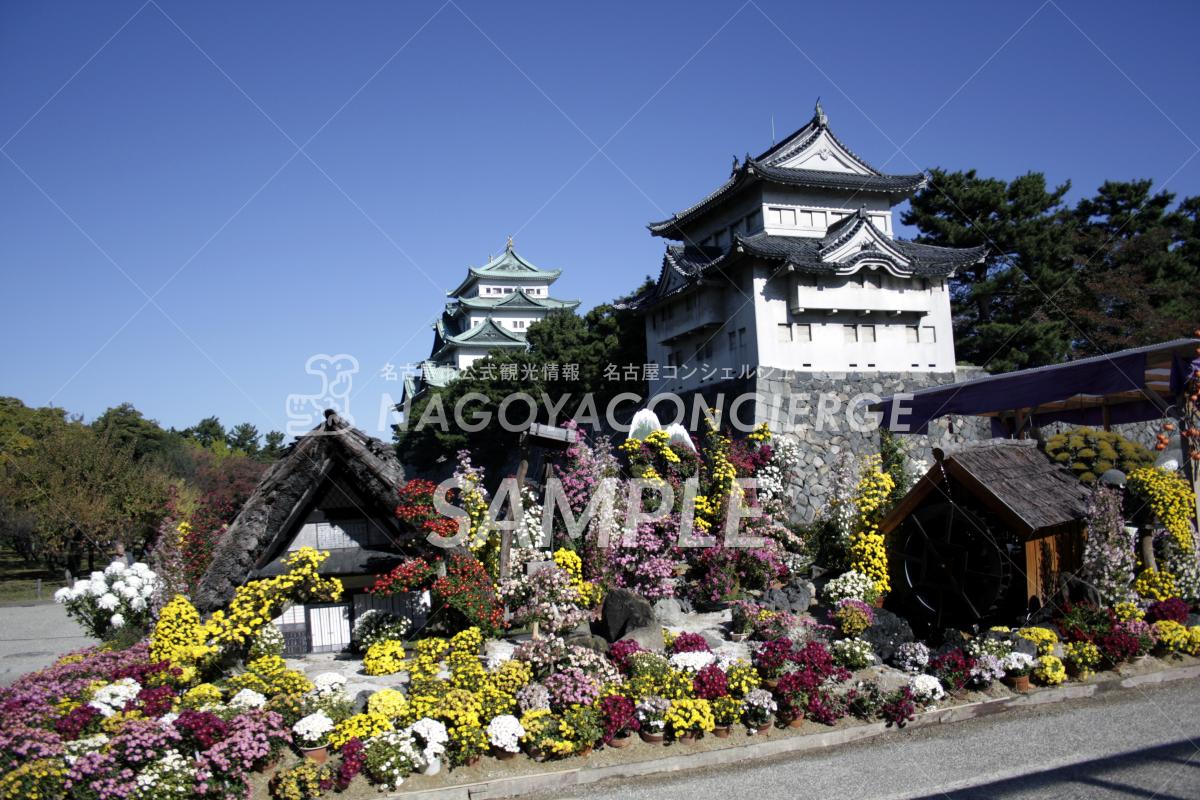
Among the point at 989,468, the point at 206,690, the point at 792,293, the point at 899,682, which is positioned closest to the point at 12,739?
the point at 206,690

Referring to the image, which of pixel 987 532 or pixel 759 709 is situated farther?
pixel 987 532

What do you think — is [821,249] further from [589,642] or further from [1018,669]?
[589,642]

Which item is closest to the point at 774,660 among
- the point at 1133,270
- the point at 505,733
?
the point at 505,733

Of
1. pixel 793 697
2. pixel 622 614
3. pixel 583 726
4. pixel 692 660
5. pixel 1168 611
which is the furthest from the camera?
pixel 622 614

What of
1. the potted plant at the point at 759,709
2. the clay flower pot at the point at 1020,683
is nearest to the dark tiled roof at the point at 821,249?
the clay flower pot at the point at 1020,683

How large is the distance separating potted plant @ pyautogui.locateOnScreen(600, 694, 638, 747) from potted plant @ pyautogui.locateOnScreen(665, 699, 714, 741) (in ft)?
1.29

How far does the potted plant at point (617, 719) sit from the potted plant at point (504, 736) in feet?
2.86

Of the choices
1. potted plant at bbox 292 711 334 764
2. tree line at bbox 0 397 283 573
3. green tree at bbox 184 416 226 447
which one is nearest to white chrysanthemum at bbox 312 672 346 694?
potted plant at bbox 292 711 334 764

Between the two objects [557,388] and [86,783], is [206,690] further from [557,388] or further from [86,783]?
[557,388]

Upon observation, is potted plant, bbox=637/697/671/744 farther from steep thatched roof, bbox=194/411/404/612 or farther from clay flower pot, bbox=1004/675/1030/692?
steep thatched roof, bbox=194/411/404/612

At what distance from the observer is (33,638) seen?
→ 63.3 feet

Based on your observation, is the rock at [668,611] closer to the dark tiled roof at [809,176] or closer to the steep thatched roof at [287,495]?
the steep thatched roof at [287,495]

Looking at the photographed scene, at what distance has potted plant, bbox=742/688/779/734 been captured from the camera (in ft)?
28.7

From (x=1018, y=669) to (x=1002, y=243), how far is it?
27.4 m
